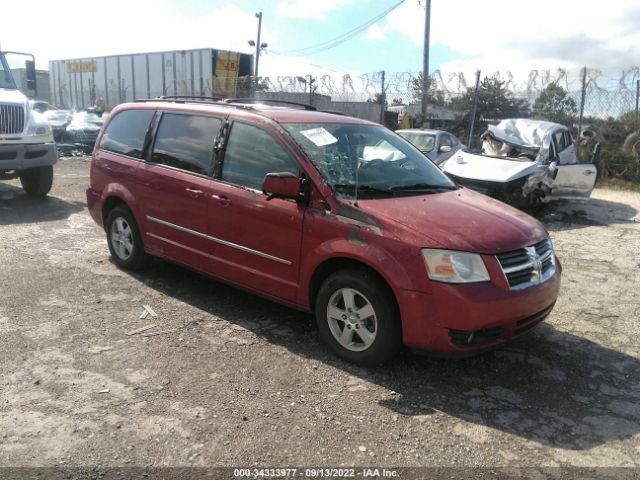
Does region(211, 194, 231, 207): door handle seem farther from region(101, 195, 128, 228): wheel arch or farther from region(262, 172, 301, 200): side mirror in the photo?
region(101, 195, 128, 228): wheel arch

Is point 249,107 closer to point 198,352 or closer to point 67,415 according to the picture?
point 198,352

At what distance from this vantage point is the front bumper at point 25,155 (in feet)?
28.8

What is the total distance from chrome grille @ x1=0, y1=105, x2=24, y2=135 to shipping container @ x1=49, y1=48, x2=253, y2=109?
12.5 metres

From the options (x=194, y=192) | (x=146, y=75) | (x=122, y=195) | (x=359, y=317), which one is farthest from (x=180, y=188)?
(x=146, y=75)

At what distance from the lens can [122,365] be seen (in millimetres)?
3666

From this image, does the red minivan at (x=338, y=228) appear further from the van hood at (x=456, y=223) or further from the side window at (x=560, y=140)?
the side window at (x=560, y=140)

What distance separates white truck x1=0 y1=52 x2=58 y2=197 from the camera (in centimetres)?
884

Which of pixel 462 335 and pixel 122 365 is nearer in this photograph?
pixel 462 335

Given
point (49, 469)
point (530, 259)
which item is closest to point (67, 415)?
point (49, 469)

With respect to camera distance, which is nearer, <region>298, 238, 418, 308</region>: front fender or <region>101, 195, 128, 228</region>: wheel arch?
<region>298, 238, 418, 308</region>: front fender

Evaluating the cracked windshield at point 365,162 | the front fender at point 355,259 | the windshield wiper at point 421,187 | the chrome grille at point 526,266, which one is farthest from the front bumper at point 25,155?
the chrome grille at point 526,266

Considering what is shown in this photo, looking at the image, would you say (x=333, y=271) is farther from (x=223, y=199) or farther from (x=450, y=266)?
(x=223, y=199)

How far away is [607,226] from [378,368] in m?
6.68

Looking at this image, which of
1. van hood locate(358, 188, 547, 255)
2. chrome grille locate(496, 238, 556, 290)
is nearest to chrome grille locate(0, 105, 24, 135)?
van hood locate(358, 188, 547, 255)
